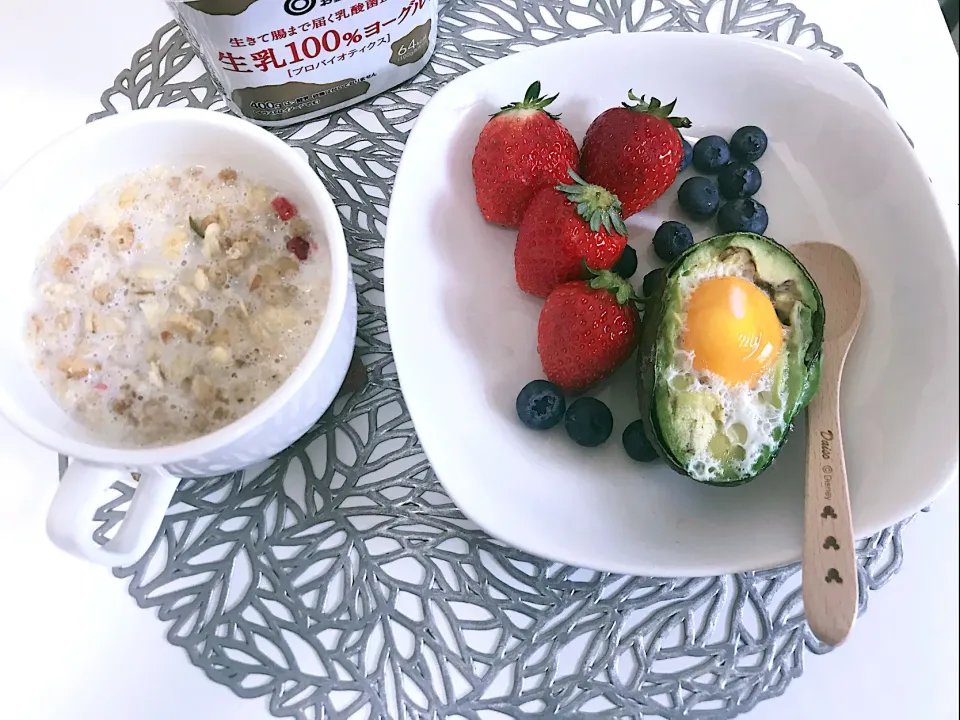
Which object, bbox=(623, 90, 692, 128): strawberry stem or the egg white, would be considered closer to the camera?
the egg white

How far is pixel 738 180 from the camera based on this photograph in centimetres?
73

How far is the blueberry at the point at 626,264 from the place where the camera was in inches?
27.5

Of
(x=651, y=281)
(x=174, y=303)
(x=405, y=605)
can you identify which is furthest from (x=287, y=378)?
(x=651, y=281)

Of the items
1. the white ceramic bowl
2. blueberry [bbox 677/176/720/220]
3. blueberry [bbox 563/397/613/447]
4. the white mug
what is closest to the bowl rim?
the white mug

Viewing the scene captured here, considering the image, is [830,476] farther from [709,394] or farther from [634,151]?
[634,151]

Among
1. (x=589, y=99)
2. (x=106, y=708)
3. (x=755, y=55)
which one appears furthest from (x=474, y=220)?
(x=106, y=708)

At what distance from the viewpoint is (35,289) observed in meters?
0.60

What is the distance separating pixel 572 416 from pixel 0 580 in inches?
21.5

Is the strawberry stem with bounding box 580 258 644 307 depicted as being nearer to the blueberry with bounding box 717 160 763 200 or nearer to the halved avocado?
the halved avocado

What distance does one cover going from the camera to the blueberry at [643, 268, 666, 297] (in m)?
0.67

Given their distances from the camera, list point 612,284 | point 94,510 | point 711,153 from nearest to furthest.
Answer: point 94,510
point 612,284
point 711,153

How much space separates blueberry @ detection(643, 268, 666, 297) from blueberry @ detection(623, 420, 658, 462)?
12 centimetres

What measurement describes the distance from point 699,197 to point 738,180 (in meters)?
0.04

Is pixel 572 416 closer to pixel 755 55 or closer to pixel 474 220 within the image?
pixel 474 220
